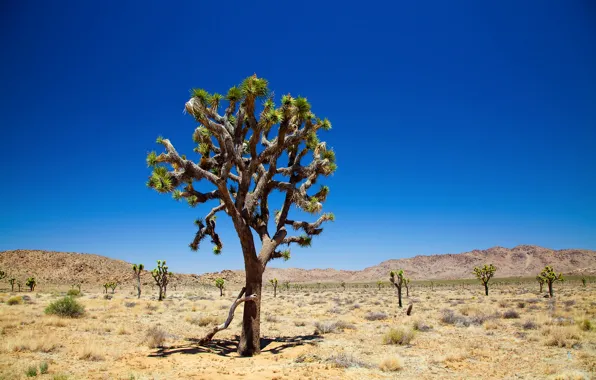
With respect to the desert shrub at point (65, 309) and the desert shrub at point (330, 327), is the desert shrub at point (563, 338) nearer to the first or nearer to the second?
the desert shrub at point (330, 327)

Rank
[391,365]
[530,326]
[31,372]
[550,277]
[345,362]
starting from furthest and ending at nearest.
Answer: [550,277] → [530,326] → [345,362] → [391,365] → [31,372]

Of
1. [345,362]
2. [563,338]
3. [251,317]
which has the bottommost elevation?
[563,338]

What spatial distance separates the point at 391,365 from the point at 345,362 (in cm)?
114

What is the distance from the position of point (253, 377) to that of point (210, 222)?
5362 mm

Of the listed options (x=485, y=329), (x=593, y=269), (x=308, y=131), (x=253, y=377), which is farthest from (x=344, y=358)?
(x=593, y=269)

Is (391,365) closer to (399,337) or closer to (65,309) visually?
(399,337)

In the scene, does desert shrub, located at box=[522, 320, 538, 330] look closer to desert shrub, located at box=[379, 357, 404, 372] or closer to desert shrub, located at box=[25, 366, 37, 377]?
desert shrub, located at box=[379, 357, 404, 372]

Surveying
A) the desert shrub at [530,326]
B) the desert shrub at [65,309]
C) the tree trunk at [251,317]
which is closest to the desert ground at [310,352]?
the desert shrub at [530,326]

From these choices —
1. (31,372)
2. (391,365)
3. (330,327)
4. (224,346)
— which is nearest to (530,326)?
(330,327)

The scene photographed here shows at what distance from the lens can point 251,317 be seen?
34.2ft

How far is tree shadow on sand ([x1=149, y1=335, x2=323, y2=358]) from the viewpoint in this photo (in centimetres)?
1043

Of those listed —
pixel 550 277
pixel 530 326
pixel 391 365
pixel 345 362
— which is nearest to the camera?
pixel 391 365

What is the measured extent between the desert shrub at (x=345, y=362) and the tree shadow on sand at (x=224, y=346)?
212 cm

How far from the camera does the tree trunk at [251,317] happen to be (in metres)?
10.3
